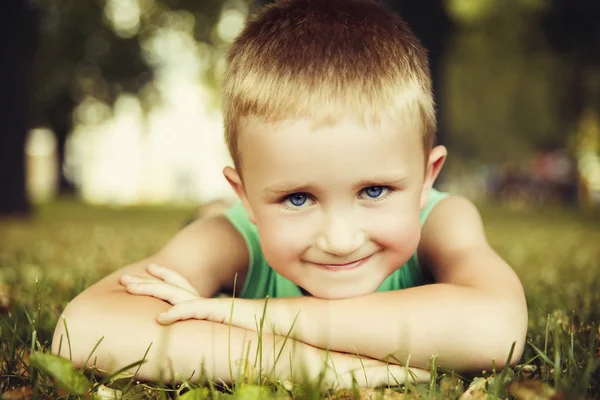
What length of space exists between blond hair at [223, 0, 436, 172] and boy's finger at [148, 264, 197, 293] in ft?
1.39

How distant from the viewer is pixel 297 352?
1.73 m

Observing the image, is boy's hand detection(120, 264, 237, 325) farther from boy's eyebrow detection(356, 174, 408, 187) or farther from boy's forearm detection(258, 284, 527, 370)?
boy's eyebrow detection(356, 174, 408, 187)

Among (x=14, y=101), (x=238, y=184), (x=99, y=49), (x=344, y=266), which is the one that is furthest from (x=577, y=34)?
(x=99, y=49)

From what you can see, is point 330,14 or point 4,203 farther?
point 4,203

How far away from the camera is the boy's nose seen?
176cm

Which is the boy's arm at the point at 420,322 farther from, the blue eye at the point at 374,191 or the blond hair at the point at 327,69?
the blond hair at the point at 327,69

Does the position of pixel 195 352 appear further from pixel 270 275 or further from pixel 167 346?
pixel 270 275

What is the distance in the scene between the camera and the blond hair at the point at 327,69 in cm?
178

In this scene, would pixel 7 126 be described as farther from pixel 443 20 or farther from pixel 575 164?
pixel 575 164

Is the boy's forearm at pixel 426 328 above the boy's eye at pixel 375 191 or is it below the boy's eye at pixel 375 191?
below

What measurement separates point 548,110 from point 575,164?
295cm

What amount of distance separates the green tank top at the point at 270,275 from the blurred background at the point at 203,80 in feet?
20.6

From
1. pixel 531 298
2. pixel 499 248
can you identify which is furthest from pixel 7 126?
pixel 531 298

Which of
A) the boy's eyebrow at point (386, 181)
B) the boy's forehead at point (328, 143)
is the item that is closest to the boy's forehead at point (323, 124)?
the boy's forehead at point (328, 143)
